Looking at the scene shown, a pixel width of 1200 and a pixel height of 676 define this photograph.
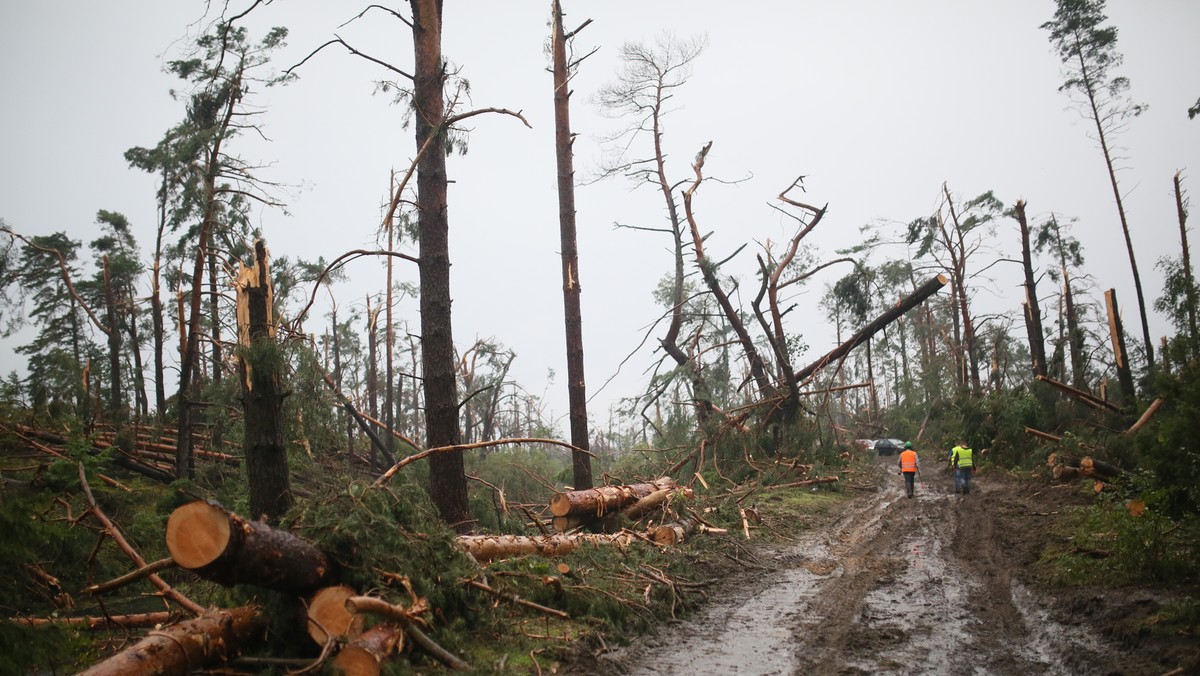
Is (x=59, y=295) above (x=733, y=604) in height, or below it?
above

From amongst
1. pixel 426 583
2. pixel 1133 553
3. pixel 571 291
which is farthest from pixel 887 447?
pixel 426 583

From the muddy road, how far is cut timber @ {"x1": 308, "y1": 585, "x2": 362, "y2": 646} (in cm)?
190

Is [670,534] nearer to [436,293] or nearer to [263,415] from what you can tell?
[436,293]

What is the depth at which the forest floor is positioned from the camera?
5.56 metres

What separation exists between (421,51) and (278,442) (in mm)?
4697

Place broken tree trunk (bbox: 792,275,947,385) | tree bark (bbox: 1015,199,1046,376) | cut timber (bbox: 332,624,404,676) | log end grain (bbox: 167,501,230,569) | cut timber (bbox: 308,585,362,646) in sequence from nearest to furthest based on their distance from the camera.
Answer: log end grain (bbox: 167,501,230,569) < cut timber (bbox: 332,624,404,676) < cut timber (bbox: 308,585,362,646) < broken tree trunk (bbox: 792,275,947,385) < tree bark (bbox: 1015,199,1046,376)

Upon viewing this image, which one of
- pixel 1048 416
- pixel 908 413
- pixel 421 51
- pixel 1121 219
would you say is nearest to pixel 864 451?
pixel 1048 416

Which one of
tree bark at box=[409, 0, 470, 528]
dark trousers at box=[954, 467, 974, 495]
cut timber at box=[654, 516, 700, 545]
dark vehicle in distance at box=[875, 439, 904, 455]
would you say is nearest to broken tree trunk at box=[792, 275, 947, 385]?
dark trousers at box=[954, 467, 974, 495]

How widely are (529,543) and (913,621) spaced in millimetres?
3826

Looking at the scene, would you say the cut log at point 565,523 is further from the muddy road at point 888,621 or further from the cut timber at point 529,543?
the muddy road at point 888,621

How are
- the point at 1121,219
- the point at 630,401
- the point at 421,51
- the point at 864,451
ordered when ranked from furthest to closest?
the point at 1121,219 → the point at 864,451 → the point at 630,401 → the point at 421,51

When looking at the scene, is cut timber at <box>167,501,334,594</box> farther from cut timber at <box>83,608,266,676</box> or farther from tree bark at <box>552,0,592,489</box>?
tree bark at <box>552,0,592,489</box>

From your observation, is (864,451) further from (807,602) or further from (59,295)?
(59,295)

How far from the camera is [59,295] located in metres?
31.3
